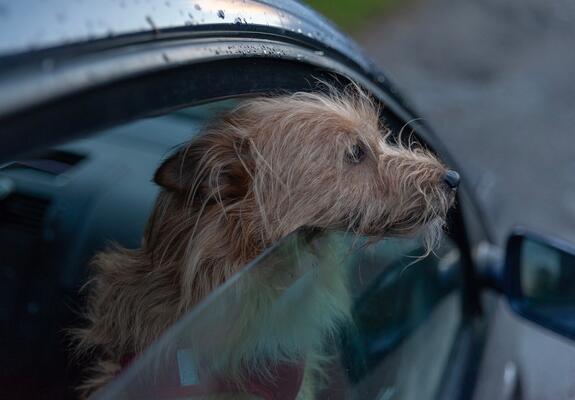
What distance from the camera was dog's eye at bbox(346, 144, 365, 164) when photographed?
266 centimetres

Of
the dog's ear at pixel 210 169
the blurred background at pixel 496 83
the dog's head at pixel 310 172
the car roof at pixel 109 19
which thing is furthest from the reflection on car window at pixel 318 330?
the blurred background at pixel 496 83

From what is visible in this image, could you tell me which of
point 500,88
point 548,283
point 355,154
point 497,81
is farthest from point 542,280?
point 497,81

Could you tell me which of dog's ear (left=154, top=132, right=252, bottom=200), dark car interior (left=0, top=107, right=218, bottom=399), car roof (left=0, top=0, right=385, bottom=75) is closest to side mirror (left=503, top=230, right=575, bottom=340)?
dog's ear (left=154, top=132, right=252, bottom=200)

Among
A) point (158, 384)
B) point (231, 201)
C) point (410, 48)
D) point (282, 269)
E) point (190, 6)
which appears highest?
point (410, 48)

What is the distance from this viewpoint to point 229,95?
1661mm

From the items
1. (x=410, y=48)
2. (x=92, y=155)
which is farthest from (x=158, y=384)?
(x=410, y=48)

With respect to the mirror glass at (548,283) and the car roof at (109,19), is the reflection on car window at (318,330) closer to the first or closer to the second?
the mirror glass at (548,283)

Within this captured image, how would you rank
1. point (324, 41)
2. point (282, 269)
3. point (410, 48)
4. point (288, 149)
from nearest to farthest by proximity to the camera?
1. point (282, 269)
2. point (324, 41)
3. point (288, 149)
4. point (410, 48)

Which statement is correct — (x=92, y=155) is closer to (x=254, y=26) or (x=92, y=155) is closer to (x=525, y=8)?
(x=254, y=26)

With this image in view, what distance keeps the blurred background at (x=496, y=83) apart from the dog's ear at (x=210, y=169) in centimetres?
285

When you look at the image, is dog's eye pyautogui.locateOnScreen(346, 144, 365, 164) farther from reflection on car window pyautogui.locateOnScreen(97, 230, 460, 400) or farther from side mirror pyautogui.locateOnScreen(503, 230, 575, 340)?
side mirror pyautogui.locateOnScreen(503, 230, 575, 340)

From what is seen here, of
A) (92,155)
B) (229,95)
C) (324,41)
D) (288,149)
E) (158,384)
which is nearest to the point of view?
(158,384)

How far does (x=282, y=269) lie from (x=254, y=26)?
1.80 ft

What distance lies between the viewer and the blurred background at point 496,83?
7023mm
